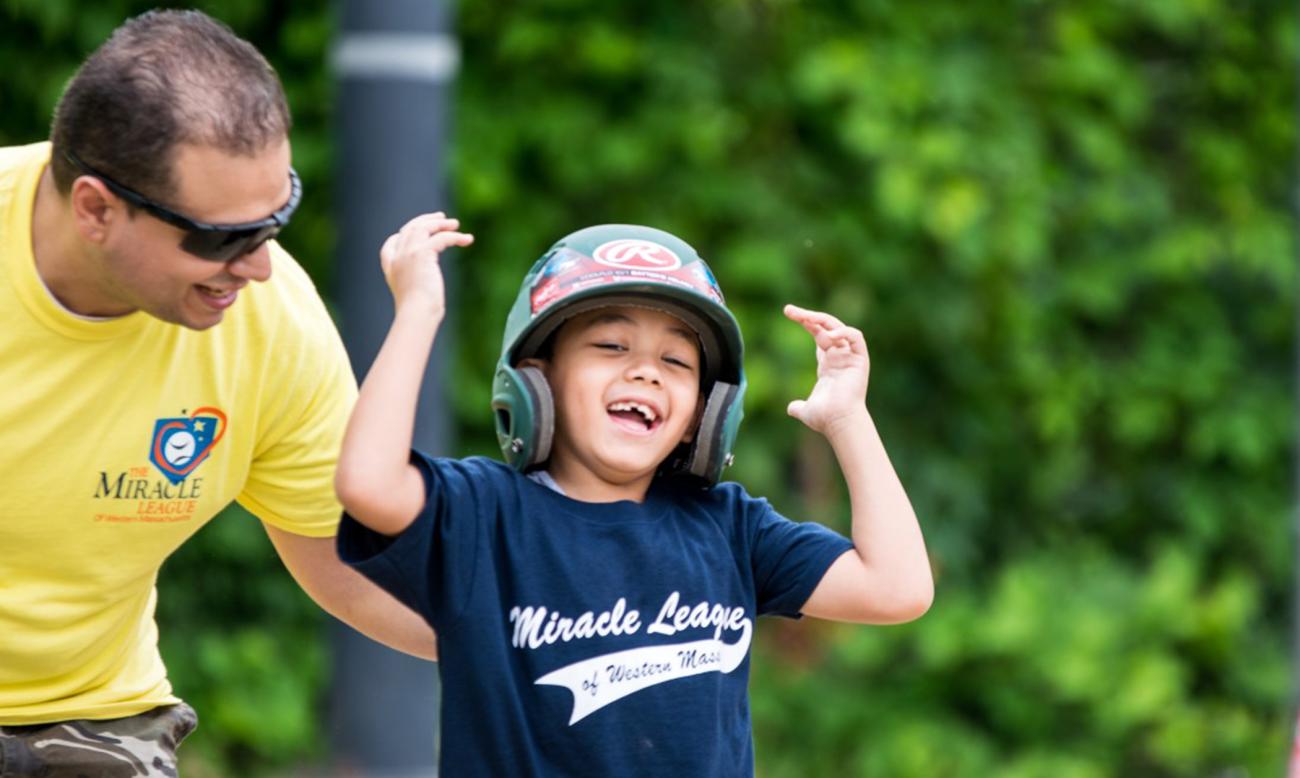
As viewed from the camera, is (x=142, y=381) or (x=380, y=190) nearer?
(x=142, y=381)

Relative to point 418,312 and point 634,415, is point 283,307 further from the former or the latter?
point 634,415

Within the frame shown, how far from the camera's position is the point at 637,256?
274cm

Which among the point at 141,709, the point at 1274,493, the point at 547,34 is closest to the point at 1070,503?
the point at 1274,493

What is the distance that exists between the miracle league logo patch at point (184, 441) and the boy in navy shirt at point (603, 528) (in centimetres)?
49

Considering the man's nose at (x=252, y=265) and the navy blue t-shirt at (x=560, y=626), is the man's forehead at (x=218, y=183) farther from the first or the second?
the navy blue t-shirt at (x=560, y=626)

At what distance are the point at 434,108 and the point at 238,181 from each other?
166 cm

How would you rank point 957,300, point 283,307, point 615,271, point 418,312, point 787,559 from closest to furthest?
point 418,312, point 615,271, point 787,559, point 283,307, point 957,300

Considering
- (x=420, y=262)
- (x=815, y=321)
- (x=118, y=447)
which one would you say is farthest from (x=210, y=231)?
(x=815, y=321)

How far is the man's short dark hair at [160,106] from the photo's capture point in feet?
8.88

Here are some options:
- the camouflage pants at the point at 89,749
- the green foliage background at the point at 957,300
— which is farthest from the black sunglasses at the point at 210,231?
the green foliage background at the point at 957,300

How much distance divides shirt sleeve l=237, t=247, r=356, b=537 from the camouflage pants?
41 centimetres

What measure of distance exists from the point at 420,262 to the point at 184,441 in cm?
60

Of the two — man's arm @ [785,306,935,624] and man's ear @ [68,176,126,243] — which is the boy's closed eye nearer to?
man's arm @ [785,306,935,624]

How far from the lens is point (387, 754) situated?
14.2 feet
